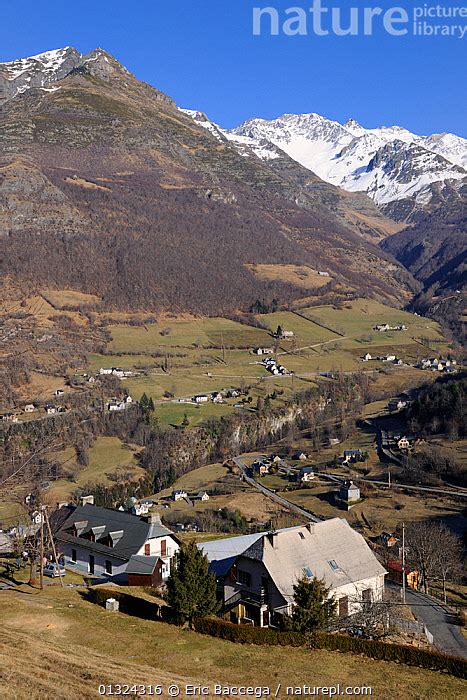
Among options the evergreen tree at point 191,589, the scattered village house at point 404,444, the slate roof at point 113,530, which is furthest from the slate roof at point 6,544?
the scattered village house at point 404,444

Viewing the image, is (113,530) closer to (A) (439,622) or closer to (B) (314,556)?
(B) (314,556)

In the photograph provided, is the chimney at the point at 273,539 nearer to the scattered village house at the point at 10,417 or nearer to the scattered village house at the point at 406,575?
the scattered village house at the point at 406,575

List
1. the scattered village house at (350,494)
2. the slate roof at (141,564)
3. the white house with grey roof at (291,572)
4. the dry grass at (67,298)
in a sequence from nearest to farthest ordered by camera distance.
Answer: the white house with grey roof at (291,572) → the slate roof at (141,564) → the scattered village house at (350,494) → the dry grass at (67,298)

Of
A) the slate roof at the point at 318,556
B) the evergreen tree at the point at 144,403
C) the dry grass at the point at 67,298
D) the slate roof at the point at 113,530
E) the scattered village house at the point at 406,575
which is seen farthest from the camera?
the dry grass at the point at 67,298

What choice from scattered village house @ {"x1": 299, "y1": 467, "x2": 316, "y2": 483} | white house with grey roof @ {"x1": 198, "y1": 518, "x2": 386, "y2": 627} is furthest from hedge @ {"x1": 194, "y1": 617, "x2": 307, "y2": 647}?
scattered village house @ {"x1": 299, "y1": 467, "x2": 316, "y2": 483}

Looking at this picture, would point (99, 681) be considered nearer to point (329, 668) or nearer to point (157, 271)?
point (329, 668)

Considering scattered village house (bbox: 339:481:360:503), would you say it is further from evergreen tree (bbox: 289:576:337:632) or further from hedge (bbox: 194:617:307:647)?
hedge (bbox: 194:617:307:647)
